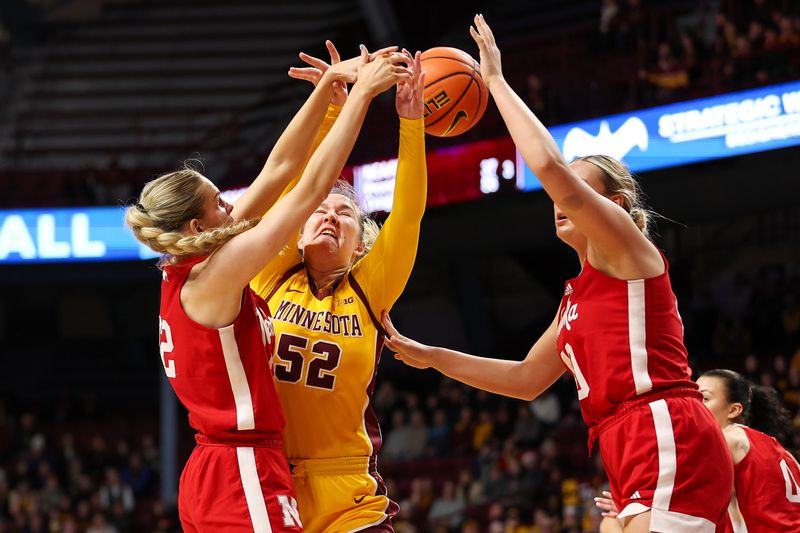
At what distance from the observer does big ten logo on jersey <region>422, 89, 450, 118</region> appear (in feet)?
14.5

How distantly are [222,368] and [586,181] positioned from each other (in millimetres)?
1253

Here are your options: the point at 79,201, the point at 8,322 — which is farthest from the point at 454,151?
the point at 8,322

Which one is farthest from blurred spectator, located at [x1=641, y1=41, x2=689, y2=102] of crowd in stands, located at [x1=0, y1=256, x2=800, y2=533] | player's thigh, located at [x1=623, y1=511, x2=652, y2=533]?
player's thigh, located at [x1=623, y1=511, x2=652, y2=533]

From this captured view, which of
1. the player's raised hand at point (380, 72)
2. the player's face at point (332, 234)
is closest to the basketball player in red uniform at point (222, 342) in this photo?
the player's raised hand at point (380, 72)

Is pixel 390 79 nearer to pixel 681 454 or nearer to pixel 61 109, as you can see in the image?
pixel 681 454

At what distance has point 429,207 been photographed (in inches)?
536

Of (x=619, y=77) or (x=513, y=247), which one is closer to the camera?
(x=619, y=77)

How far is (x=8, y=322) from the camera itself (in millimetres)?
20500

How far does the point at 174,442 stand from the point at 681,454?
13.9m

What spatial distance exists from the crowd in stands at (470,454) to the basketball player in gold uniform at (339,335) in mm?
6802

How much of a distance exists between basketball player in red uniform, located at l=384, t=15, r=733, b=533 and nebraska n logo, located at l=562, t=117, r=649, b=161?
819cm

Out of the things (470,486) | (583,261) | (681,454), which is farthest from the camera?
(470,486)

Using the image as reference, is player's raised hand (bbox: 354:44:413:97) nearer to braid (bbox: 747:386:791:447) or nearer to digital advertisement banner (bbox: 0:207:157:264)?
braid (bbox: 747:386:791:447)

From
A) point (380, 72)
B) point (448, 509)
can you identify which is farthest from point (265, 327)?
point (448, 509)
